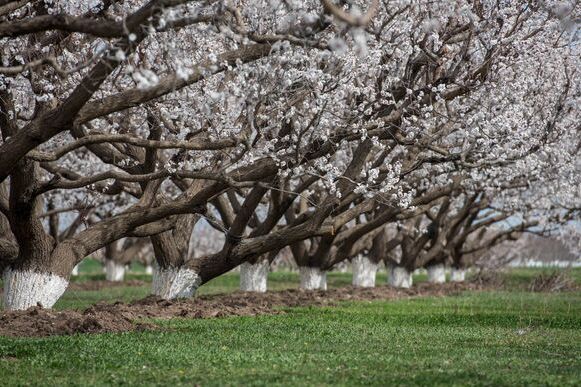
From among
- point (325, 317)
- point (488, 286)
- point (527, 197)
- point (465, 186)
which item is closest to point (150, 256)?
point (488, 286)

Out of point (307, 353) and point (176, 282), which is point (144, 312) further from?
point (307, 353)

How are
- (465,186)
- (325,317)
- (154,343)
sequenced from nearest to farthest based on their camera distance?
(154,343) < (325,317) < (465,186)

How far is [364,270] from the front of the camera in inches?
1624

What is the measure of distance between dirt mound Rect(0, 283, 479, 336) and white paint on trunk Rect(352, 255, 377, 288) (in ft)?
28.7

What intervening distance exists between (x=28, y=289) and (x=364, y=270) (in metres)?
23.5

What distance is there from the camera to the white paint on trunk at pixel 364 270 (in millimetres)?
41000

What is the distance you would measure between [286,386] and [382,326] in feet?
28.1

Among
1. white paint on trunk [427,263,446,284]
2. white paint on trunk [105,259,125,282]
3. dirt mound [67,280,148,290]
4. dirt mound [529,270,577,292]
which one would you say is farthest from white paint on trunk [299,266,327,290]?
white paint on trunk [105,259,125,282]

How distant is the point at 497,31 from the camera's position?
18.3 meters

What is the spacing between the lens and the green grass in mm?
10797

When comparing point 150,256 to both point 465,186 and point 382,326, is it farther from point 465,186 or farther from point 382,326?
Result: point 382,326

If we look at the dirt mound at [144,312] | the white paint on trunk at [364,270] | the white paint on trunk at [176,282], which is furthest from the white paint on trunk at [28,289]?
the white paint on trunk at [364,270]

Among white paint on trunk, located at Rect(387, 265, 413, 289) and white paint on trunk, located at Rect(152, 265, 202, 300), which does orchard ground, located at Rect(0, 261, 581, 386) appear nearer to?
white paint on trunk, located at Rect(152, 265, 202, 300)

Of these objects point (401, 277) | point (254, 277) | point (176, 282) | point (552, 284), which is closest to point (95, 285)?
point (401, 277)
